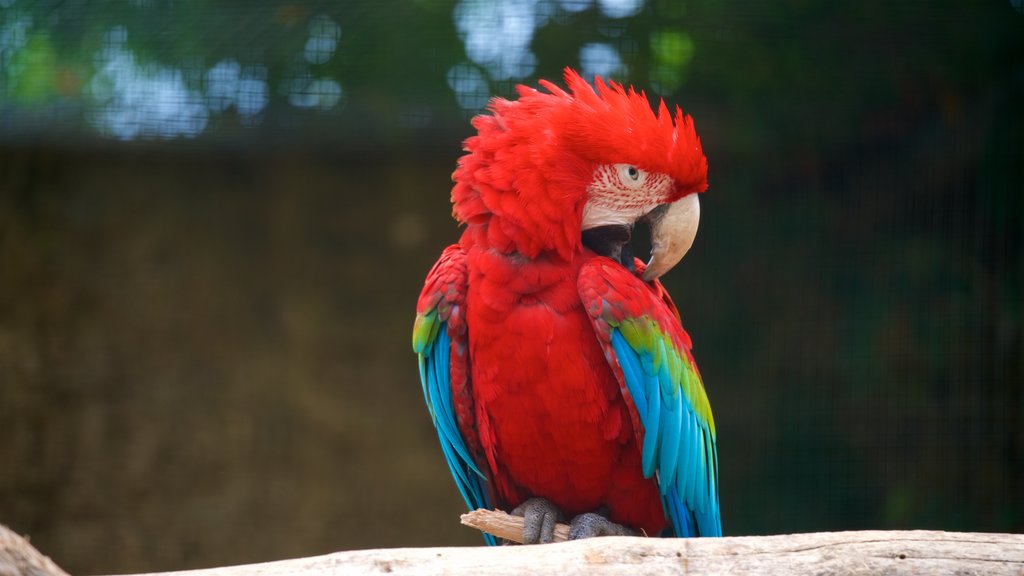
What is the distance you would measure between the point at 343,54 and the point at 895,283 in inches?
78.2

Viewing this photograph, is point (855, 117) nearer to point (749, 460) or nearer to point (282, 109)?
point (749, 460)

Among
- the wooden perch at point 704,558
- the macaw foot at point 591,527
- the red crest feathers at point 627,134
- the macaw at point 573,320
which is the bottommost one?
the macaw foot at point 591,527

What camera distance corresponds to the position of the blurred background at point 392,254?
2.78m

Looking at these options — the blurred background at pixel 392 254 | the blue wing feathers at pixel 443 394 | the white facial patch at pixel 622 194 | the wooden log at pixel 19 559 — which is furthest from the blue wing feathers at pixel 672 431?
the blurred background at pixel 392 254

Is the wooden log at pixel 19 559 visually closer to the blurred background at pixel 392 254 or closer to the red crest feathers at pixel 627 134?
the red crest feathers at pixel 627 134

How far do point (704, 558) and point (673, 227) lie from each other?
68 centimetres

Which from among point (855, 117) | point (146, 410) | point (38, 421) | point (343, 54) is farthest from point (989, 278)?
point (38, 421)

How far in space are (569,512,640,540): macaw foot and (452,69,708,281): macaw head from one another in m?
0.51

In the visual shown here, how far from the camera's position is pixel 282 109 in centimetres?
295

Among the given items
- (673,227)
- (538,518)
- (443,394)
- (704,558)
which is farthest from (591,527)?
(673,227)

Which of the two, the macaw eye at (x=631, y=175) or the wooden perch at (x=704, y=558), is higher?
the macaw eye at (x=631, y=175)

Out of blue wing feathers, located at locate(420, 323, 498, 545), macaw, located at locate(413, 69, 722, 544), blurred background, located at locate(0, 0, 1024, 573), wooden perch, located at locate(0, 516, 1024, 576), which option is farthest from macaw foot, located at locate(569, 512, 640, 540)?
blurred background, located at locate(0, 0, 1024, 573)

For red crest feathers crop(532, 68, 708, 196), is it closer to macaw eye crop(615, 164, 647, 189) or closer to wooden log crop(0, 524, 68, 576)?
macaw eye crop(615, 164, 647, 189)

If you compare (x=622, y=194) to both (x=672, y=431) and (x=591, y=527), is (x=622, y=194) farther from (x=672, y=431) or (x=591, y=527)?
(x=591, y=527)
